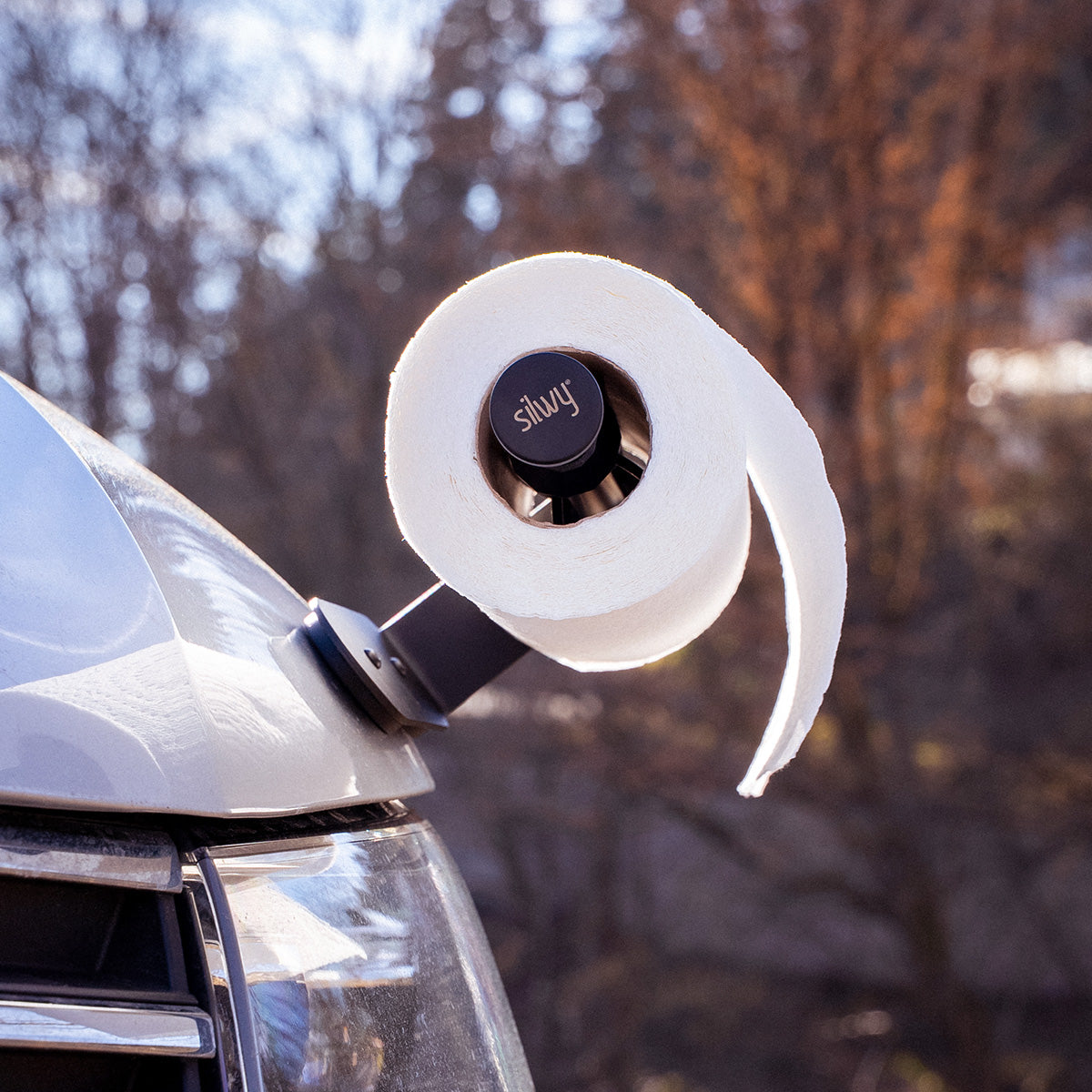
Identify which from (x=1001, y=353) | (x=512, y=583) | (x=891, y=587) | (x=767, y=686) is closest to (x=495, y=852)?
(x=767, y=686)

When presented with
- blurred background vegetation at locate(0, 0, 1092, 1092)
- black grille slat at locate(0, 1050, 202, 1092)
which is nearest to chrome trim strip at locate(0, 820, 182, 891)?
black grille slat at locate(0, 1050, 202, 1092)

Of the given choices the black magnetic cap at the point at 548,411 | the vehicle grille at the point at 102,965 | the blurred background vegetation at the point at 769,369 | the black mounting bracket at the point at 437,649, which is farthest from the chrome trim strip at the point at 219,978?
the blurred background vegetation at the point at 769,369

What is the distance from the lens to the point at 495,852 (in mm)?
6738

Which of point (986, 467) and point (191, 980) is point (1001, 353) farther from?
point (191, 980)

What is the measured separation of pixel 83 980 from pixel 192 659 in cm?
28

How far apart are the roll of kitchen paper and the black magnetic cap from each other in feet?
0.06

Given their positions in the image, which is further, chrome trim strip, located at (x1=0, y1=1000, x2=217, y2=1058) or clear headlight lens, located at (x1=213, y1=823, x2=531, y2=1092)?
clear headlight lens, located at (x1=213, y1=823, x2=531, y2=1092)

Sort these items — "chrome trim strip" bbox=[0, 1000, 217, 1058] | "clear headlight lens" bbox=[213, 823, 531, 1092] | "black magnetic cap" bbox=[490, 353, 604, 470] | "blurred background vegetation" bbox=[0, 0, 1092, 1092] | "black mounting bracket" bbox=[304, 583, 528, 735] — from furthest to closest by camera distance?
"blurred background vegetation" bbox=[0, 0, 1092, 1092] < "black mounting bracket" bbox=[304, 583, 528, 735] < "black magnetic cap" bbox=[490, 353, 604, 470] < "clear headlight lens" bbox=[213, 823, 531, 1092] < "chrome trim strip" bbox=[0, 1000, 217, 1058]

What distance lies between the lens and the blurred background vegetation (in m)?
5.55

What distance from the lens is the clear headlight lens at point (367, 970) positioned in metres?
1.06

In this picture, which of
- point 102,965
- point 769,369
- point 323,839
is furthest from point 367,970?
point 769,369

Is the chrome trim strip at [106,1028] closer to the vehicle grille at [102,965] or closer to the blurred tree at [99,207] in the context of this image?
the vehicle grille at [102,965]

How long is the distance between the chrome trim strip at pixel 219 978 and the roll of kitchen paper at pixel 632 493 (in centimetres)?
38

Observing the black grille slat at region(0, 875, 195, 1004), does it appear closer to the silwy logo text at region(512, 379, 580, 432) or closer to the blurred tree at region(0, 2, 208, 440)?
the silwy logo text at region(512, 379, 580, 432)
